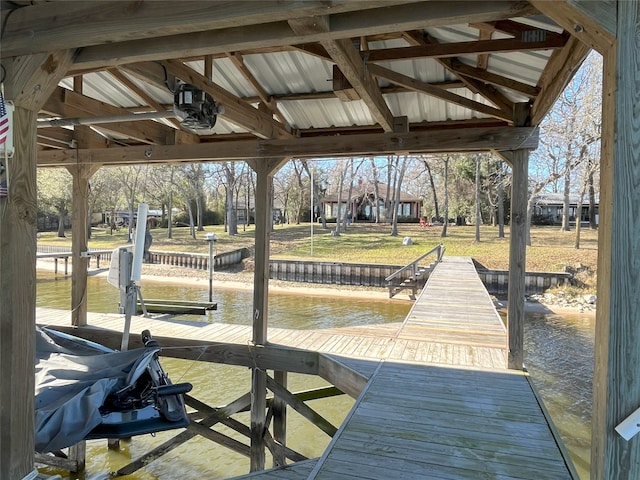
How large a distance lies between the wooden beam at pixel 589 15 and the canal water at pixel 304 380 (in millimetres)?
5101

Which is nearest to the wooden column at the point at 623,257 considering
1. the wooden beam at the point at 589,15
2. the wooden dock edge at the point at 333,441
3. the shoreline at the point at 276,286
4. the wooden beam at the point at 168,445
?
the wooden beam at the point at 589,15

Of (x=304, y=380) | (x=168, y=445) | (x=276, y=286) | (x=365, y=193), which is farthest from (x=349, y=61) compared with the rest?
(x=365, y=193)

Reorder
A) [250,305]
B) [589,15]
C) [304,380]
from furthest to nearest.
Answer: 1. [250,305]
2. [304,380]
3. [589,15]

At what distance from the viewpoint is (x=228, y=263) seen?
19703 millimetres

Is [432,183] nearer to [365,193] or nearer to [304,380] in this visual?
[365,193]

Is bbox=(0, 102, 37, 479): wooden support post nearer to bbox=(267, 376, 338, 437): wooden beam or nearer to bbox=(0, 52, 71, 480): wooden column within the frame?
bbox=(0, 52, 71, 480): wooden column

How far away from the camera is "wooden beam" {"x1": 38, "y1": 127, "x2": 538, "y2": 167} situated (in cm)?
436

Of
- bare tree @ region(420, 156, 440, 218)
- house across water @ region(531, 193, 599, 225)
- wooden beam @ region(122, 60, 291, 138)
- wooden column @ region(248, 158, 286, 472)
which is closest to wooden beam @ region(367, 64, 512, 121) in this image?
wooden beam @ region(122, 60, 291, 138)

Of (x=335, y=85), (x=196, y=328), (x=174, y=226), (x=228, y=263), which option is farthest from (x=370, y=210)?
(x=335, y=85)

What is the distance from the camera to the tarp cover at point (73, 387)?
9.69 feet

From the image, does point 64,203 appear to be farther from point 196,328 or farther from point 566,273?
point 566,273

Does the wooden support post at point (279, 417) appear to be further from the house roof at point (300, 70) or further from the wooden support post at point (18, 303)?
the wooden support post at point (18, 303)

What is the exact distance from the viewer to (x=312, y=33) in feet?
6.22

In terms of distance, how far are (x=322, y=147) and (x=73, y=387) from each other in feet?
10.7
